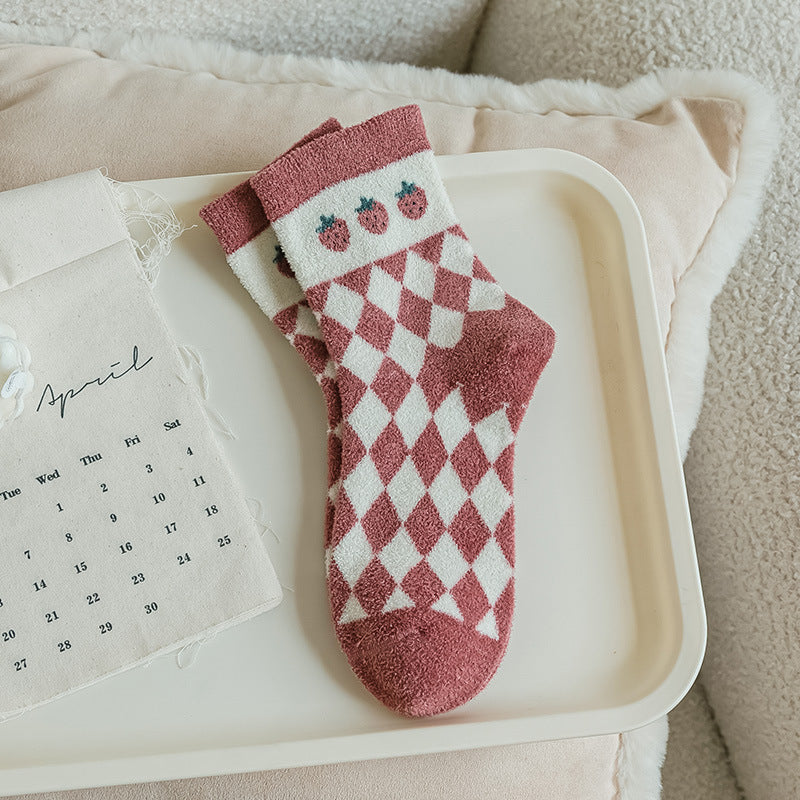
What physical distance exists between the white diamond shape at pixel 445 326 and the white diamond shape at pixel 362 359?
0.04 metres

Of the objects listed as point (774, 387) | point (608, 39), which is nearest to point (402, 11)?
point (608, 39)

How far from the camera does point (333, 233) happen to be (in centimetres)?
56

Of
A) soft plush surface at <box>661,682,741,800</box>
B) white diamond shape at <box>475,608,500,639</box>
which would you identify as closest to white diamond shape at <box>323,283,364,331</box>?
white diamond shape at <box>475,608,500,639</box>

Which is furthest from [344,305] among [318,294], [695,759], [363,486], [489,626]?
[695,759]

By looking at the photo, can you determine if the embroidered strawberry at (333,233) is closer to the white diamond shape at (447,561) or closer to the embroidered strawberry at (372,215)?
the embroidered strawberry at (372,215)

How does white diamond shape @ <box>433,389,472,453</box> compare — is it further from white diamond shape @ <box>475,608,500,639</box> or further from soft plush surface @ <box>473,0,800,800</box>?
soft plush surface @ <box>473,0,800,800</box>

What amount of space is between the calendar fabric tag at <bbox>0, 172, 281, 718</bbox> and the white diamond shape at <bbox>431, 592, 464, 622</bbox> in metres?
0.10

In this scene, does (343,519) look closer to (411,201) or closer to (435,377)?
(435,377)

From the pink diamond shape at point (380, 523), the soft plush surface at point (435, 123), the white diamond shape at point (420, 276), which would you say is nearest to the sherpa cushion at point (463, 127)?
the soft plush surface at point (435, 123)

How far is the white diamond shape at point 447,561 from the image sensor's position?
1.73ft

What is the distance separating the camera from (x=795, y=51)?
0.65 meters

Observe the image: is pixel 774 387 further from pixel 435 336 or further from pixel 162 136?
pixel 162 136

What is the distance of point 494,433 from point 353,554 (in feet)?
0.41

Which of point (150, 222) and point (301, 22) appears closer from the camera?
point (150, 222)
